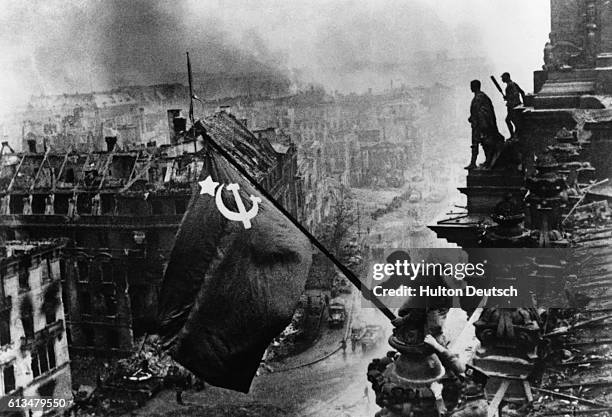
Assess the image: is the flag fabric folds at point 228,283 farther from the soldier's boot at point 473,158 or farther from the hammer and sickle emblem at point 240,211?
the soldier's boot at point 473,158

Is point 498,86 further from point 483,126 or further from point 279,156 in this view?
point 279,156

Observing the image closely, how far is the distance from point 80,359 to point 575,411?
5.53 m

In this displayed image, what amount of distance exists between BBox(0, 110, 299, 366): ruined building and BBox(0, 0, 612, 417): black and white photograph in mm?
21

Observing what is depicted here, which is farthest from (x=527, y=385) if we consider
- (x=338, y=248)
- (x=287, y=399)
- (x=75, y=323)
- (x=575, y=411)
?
(x=75, y=323)

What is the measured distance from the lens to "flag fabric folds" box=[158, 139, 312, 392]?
4.21m

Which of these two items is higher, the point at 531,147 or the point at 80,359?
the point at 531,147

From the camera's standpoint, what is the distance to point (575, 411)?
395cm

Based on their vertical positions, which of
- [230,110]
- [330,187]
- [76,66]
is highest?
[76,66]

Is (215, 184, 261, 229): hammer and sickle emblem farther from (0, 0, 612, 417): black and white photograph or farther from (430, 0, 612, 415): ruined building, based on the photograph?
(0, 0, 612, 417): black and white photograph

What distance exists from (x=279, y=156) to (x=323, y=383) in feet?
7.36

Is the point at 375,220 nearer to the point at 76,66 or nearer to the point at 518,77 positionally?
the point at 518,77
